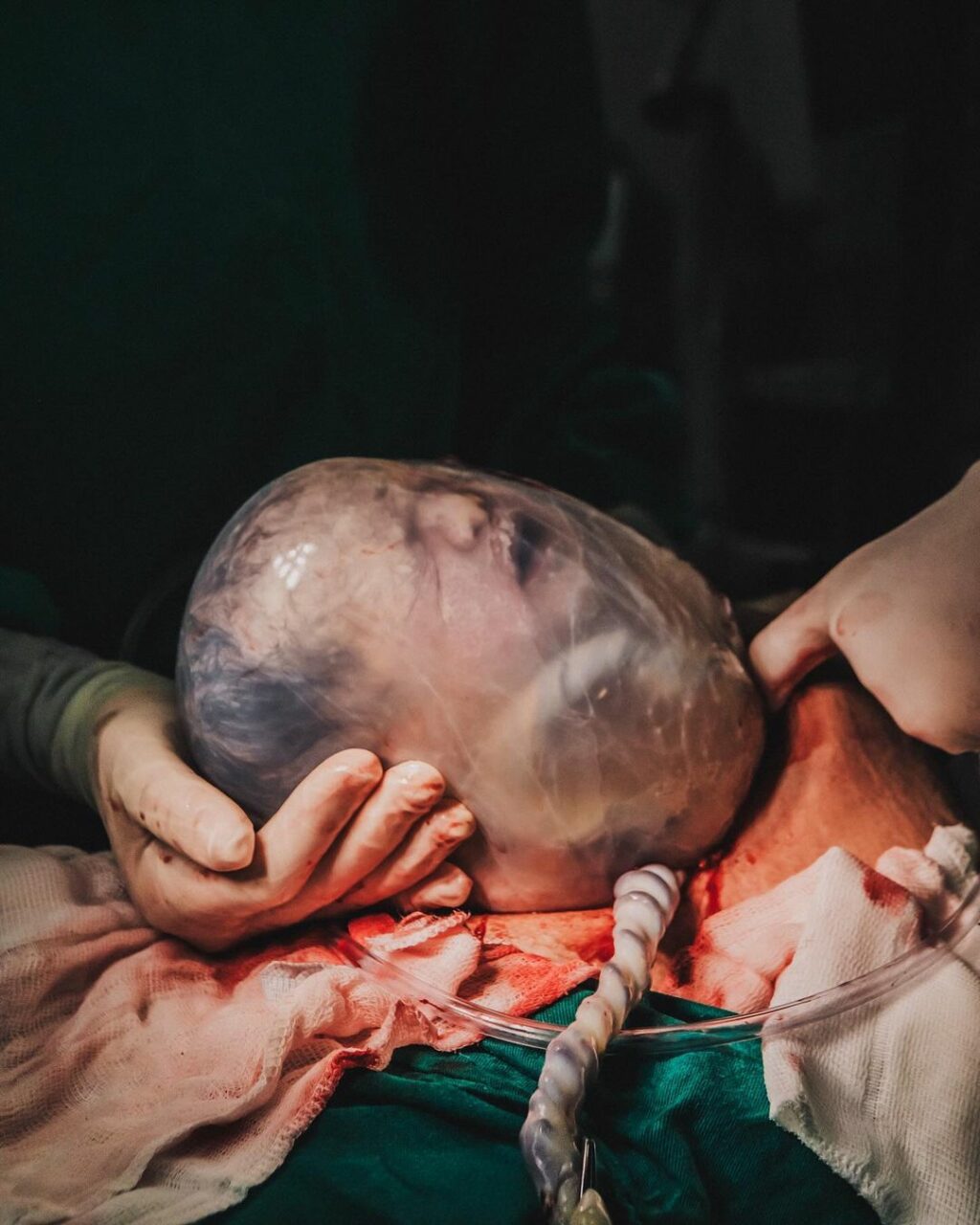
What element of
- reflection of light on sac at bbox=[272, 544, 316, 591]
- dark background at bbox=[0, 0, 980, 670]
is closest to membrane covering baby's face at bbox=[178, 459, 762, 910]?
reflection of light on sac at bbox=[272, 544, 316, 591]

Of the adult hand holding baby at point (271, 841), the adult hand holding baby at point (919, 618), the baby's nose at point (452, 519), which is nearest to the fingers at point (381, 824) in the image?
the adult hand holding baby at point (271, 841)

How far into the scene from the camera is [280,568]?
493mm

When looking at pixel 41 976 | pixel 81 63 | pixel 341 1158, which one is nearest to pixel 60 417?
pixel 81 63

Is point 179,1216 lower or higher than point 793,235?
lower

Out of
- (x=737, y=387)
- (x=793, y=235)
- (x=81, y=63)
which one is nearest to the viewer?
(x=81, y=63)

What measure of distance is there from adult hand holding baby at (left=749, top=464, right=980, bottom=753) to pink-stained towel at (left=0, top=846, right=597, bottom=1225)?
0.19m

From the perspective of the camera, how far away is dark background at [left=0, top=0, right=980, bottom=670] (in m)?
0.64

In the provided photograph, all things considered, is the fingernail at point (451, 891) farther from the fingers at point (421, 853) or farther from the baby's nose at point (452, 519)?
the baby's nose at point (452, 519)

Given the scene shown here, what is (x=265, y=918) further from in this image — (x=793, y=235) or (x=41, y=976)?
(x=793, y=235)

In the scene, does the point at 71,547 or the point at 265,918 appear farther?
the point at 71,547

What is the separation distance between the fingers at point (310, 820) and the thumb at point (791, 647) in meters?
0.23

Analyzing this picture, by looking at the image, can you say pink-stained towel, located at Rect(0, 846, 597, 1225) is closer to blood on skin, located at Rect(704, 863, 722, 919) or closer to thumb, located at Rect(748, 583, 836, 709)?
blood on skin, located at Rect(704, 863, 722, 919)

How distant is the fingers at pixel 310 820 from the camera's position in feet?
1.53

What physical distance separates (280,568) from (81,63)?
340 mm
